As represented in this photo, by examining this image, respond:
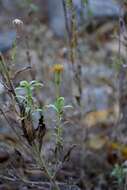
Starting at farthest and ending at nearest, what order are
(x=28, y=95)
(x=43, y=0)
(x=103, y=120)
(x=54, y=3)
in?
(x=43, y=0) < (x=54, y=3) < (x=103, y=120) < (x=28, y=95)

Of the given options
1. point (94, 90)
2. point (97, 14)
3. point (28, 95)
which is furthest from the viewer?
point (97, 14)

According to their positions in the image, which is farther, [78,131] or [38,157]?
[78,131]

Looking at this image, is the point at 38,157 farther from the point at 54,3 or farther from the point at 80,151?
the point at 54,3

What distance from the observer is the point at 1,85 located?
1041 mm

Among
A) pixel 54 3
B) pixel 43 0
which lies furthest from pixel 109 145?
pixel 43 0

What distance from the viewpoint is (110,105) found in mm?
2352

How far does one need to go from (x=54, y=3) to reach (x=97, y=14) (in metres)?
1.42

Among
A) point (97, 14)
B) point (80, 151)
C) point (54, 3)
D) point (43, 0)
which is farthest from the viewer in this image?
point (43, 0)

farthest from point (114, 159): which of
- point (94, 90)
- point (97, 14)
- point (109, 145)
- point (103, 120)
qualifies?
point (97, 14)

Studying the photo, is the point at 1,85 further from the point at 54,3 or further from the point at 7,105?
the point at 54,3

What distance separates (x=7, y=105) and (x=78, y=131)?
873 millimetres

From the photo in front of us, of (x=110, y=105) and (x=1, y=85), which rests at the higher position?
(x=1, y=85)

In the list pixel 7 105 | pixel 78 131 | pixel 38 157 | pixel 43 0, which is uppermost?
pixel 7 105

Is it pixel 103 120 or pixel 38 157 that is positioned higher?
pixel 38 157
